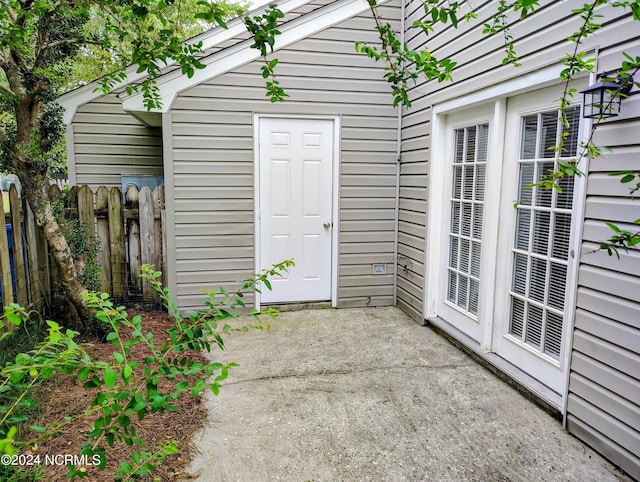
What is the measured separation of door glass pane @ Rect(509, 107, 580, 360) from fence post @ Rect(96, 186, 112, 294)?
3.66 metres

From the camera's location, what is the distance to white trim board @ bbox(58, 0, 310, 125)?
4.29 meters

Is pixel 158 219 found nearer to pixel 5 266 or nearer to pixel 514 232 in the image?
pixel 5 266

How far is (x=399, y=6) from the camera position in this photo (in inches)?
183

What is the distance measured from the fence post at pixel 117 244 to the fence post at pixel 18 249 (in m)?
0.93

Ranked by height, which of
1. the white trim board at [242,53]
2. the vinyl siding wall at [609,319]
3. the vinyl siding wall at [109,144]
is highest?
the white trim board at [242,53]

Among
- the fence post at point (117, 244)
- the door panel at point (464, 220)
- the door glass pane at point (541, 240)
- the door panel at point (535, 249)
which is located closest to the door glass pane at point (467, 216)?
the door panel at point (464, 220)

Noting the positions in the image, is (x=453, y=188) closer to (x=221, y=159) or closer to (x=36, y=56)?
(x=221, y=159)

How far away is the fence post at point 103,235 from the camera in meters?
4.22

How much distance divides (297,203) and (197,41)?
186 centimetres

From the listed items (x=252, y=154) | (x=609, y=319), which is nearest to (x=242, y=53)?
(x=252, y=154)

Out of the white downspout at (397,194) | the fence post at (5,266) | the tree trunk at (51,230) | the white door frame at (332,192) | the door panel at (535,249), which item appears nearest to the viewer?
the door panel at (535,249)

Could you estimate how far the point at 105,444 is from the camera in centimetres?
221

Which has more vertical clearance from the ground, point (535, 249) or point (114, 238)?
point (535, 249)

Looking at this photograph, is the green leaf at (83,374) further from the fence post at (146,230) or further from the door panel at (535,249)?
the fence post at (146,230)
